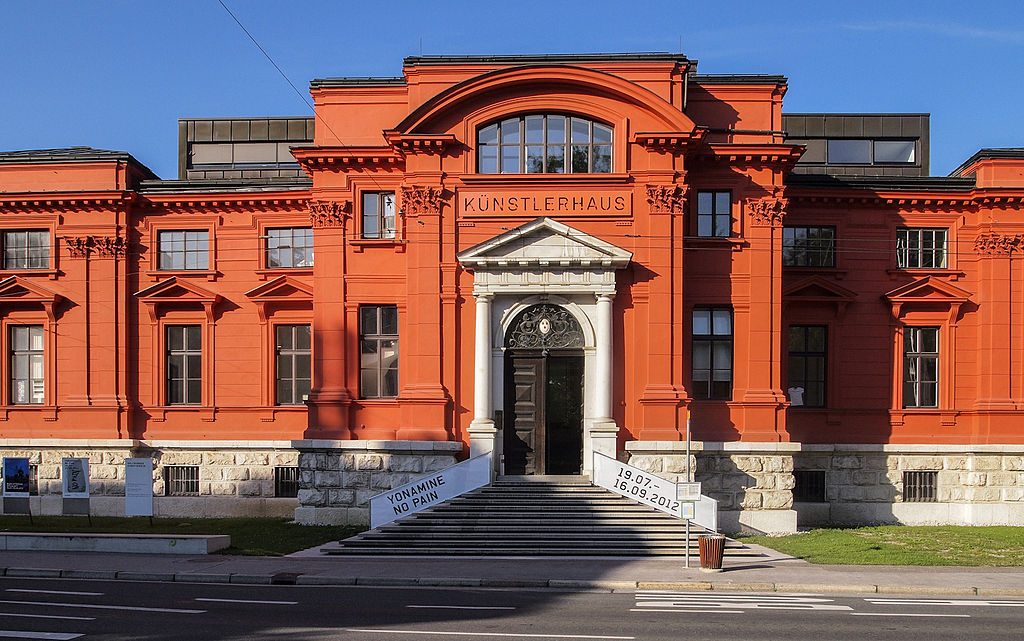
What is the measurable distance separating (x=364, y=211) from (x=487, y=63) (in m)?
5.45

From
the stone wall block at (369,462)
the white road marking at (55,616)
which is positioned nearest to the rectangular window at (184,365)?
the stone wall block at (369,462)

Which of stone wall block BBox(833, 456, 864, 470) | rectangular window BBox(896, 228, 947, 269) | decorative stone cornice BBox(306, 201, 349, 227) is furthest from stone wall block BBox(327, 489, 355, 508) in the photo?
rectangular window BBox(896, 228, 947, 269)

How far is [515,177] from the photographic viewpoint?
25.5 metres

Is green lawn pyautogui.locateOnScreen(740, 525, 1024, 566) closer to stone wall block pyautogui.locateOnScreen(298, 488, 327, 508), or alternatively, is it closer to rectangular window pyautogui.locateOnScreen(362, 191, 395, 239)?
stone wall block pyautogui.locateOnScreen(298, 488, 327, 508)

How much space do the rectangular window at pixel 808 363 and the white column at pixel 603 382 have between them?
7.16 meters

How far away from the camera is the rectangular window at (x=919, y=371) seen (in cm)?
2898

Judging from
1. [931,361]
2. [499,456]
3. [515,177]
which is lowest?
[499,456]

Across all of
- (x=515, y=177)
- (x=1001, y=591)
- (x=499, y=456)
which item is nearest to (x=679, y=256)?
(x=515, y=177)

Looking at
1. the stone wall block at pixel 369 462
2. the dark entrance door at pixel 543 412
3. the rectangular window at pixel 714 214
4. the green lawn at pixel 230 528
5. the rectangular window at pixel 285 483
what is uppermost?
the rectangular window at pixel 714 214

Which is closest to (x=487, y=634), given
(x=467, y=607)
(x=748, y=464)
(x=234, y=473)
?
(x=467, y=607)

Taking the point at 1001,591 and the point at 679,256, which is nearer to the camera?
the point at 1001,591

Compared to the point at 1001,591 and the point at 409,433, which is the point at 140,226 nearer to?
the point at 409,433

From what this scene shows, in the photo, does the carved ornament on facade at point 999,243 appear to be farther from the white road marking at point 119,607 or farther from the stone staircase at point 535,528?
the white road marking at point 119,607

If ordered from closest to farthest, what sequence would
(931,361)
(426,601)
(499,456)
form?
1. (426,601)
2. (499,456)
3. (931,361)
